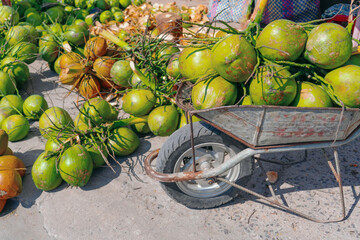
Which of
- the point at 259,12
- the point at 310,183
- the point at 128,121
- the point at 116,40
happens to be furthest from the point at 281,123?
the point at 116,40

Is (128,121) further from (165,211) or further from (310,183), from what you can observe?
(310,183)

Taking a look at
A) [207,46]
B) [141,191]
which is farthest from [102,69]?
[207,46]

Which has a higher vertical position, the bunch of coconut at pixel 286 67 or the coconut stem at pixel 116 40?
the bunch of coconut at pixel 286 67

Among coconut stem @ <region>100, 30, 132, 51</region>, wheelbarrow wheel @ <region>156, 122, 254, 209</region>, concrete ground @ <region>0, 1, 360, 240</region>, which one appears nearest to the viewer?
wheelbarrow wheel @ <region>156, 122, 254, 209</region>

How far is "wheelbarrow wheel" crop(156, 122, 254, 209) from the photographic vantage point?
2193 mm

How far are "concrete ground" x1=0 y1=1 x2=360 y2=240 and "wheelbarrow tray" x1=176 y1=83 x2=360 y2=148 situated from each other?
2.42ft

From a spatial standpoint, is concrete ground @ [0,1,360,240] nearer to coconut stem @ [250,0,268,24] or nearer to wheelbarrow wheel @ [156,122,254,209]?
wheelbarrow wheel @ [156,122,254,209]

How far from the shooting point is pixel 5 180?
7.91 ft

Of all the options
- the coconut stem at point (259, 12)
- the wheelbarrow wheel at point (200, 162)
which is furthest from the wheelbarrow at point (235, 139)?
the coconut stem at point (259, 12)

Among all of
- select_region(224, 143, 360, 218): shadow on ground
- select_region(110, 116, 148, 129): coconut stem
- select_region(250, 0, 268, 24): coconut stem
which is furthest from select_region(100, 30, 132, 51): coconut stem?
select_region(224, 143, 360, 218): shadow on ground

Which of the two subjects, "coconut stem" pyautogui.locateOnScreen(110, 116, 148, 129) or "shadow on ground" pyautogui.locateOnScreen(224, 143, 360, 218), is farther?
"coconut stem" pyautogui.locateOnScreen(110, 116, 148, 129)

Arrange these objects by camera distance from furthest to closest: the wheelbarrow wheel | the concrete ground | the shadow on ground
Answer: the shadow on ground → the concrete ground → the wheelbarrow wheel

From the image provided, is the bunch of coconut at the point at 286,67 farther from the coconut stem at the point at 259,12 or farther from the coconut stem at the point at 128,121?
the coconut stem at the point at 128,121

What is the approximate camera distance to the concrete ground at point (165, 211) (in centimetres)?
232
